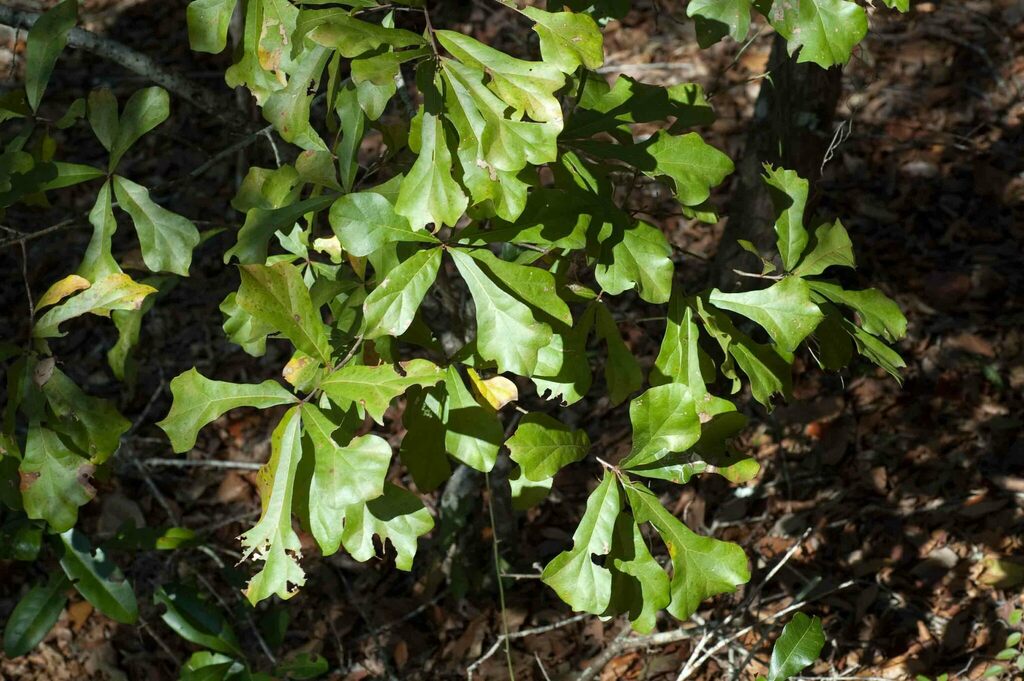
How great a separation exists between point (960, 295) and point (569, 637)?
78.5 inches

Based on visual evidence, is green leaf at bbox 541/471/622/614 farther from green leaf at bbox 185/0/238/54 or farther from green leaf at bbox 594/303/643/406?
green leaf at bbox 185/0/238/54

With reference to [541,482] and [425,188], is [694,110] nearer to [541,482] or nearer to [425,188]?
[425,188]

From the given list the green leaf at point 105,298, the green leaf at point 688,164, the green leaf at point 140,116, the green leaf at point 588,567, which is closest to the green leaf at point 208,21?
the green leaf at point 140,116

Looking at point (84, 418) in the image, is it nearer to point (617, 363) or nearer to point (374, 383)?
point (374, 383)

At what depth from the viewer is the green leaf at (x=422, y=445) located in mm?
1583

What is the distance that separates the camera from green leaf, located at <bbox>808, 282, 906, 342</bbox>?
171cm

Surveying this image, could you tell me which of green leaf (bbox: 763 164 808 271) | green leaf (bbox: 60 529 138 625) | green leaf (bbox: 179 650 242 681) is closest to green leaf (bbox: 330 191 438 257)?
green leaf (bbox: 763 164 808 271)

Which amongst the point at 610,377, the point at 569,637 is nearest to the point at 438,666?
the point at 569,637

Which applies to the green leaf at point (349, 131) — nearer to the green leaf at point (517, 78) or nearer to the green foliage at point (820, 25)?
the green leaf at point (517, 78)

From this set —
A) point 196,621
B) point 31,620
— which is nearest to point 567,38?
point 196,621

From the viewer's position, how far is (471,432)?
1.59m

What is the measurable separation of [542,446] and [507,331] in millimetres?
236

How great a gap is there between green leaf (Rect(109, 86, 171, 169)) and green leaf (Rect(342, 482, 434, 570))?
33.0 inches

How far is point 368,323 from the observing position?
142 cm
